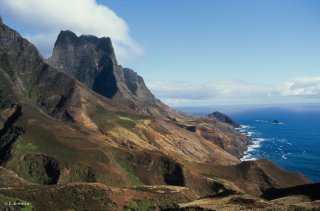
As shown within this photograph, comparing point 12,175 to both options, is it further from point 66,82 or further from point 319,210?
point 66,82

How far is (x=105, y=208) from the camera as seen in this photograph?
284 feet

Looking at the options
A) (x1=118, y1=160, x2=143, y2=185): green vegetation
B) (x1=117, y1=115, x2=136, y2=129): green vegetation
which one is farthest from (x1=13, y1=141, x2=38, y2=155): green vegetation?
(x1=117, y1=115, x2=136, y2=129): green vegetation

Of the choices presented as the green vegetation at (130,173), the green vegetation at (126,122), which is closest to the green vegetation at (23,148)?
the green vegetation at (130,173)

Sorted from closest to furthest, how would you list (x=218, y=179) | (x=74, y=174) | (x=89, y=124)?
(x=74, y=174) < (x=218, y=179) < (x=89, y=124)

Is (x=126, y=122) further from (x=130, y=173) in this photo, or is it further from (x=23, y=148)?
(x=23, y=148)

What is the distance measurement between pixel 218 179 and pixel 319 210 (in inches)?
3117

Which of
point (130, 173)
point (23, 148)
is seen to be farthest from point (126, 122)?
point (23, 148)

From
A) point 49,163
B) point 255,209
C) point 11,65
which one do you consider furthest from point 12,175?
point 11,65

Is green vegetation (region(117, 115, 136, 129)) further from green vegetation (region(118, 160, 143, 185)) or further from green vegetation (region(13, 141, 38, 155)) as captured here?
green vegetation (region(13, 141, 38, 155))

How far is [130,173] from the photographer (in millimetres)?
121250

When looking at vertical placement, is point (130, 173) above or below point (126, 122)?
below

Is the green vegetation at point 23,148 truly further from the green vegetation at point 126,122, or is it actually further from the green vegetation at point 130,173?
the green vegetation at point 126,122

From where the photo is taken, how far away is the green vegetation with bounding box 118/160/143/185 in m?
118

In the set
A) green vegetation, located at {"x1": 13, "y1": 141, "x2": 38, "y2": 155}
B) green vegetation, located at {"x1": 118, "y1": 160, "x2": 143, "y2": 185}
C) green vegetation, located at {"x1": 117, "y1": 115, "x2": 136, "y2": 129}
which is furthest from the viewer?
green vegetation, located at {"x1": 117, "y1": 115, "x2": 136, "y2": 129}
